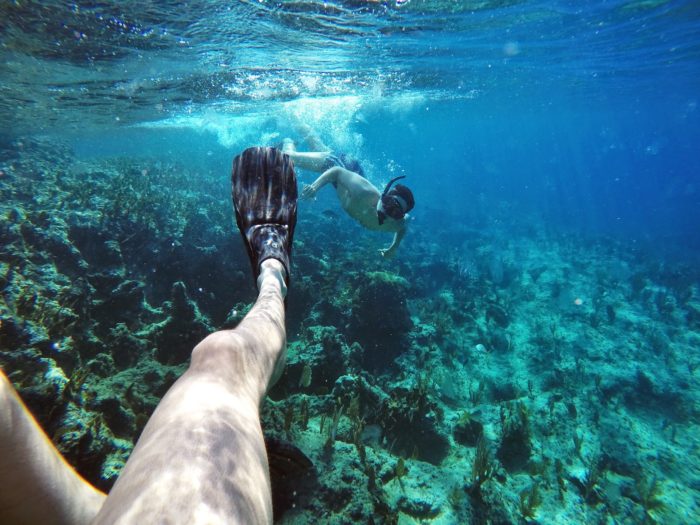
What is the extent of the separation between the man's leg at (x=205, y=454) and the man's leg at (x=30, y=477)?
73 cm

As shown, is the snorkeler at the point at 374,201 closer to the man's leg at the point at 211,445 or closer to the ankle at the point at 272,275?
the ankle at the point at 272,275

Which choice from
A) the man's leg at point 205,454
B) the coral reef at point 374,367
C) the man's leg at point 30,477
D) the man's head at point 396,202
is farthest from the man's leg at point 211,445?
the man's head at point 396,202

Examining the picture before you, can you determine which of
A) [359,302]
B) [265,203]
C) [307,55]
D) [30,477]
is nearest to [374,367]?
[359,302]

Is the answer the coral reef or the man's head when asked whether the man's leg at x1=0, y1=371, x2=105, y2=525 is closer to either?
the coral reef

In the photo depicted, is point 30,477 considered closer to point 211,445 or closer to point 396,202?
point 211,445

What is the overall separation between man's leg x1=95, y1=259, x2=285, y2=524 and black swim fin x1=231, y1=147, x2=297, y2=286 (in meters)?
1.62

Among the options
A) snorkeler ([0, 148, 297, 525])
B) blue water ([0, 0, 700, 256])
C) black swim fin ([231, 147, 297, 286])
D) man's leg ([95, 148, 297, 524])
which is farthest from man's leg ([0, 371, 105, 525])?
blue water ([0, 0, 700, 256])

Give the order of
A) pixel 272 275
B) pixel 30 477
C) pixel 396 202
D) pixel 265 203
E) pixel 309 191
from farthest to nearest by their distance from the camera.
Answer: pixel 309 191 → pixel 396 202 → pixel 265 203 → pixel 272 275 → pixel 30 477

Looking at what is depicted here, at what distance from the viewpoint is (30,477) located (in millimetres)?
1785

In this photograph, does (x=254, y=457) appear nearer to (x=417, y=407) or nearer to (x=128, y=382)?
(x=128, y=382)

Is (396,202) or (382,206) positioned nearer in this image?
(396,202)

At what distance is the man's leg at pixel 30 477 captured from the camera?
1.61 meters

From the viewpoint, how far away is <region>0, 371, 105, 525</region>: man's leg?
1.61m

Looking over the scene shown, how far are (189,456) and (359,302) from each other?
8.48m
